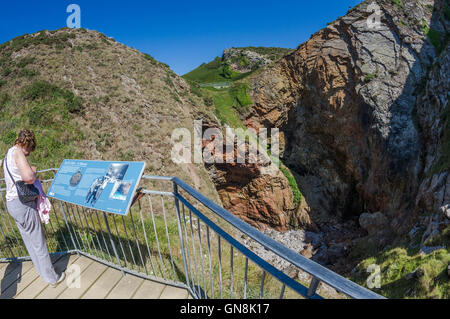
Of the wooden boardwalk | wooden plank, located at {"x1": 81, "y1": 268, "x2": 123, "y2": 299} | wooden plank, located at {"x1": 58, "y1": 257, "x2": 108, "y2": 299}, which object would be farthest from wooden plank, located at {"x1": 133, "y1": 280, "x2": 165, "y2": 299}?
wooden plank, located at {"x1": 58, "y1": 257, "x2": 108, "y2": 299}

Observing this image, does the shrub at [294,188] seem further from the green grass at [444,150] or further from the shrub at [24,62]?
the shrub at [24,62]

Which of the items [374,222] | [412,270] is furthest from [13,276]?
[374,222]

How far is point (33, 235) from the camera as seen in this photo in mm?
2982

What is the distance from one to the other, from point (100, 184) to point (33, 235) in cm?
125

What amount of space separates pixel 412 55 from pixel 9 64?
24123 mm

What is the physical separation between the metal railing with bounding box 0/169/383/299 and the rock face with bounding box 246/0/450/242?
7.30 m

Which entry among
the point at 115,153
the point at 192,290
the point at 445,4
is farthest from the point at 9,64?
the point at 445,4

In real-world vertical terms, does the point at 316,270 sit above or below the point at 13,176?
below

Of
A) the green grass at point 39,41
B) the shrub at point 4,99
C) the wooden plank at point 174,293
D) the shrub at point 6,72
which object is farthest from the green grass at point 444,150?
the green grass at point 39,41

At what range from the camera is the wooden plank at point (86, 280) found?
9.66 feet

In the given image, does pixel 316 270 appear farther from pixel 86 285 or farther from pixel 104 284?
pixel 86 285

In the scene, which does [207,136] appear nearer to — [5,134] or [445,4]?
[5,134]

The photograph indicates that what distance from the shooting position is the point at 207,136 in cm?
1475

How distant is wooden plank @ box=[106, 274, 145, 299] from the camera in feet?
9.41
